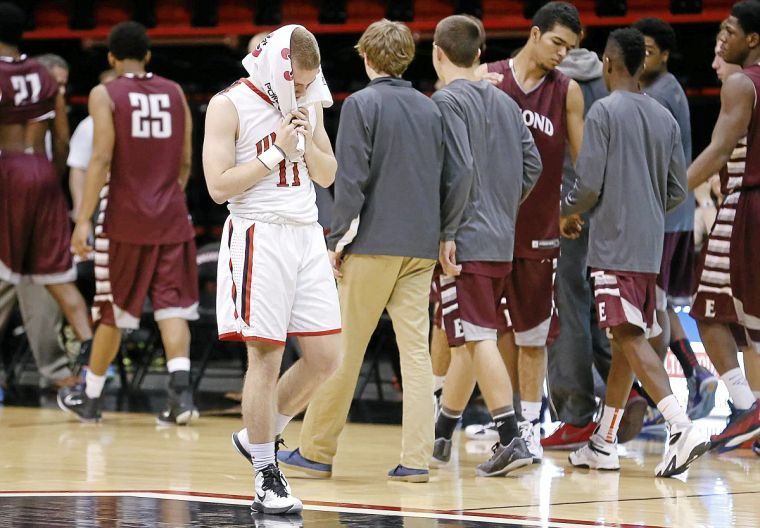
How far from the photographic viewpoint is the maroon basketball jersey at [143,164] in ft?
23.4

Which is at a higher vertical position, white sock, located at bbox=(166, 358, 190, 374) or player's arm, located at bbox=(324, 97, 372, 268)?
player's arm, located at bbox=(324, 97, 372, 268)

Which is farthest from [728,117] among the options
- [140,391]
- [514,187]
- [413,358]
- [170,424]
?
[140,391]

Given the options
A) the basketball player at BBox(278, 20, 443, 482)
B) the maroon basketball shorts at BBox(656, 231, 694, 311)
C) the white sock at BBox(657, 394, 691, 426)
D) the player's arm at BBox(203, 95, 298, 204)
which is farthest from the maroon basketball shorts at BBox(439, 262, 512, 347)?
the maroon basketball shorts at BBox(656, 231, 694, 311)

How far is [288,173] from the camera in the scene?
4.41 metres

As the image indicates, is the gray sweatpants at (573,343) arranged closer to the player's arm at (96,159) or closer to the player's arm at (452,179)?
the player's arm at (452,179)

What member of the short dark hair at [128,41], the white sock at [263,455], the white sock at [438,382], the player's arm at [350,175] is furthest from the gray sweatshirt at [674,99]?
the white sock at [263,455]

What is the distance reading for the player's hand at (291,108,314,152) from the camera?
4.31m

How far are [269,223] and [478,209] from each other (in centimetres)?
139

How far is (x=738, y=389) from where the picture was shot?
6.15m

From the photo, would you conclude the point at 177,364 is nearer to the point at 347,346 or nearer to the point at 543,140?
the point at 347,346

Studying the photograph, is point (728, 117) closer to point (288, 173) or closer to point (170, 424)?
point (288, 173)

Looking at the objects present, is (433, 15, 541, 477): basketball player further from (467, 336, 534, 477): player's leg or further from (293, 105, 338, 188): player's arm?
(293, 105, 338, 188): player's arm

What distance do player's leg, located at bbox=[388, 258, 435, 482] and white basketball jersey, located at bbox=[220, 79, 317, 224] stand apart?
877 millimetres

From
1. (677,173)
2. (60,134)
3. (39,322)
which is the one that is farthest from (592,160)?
(39,322)
